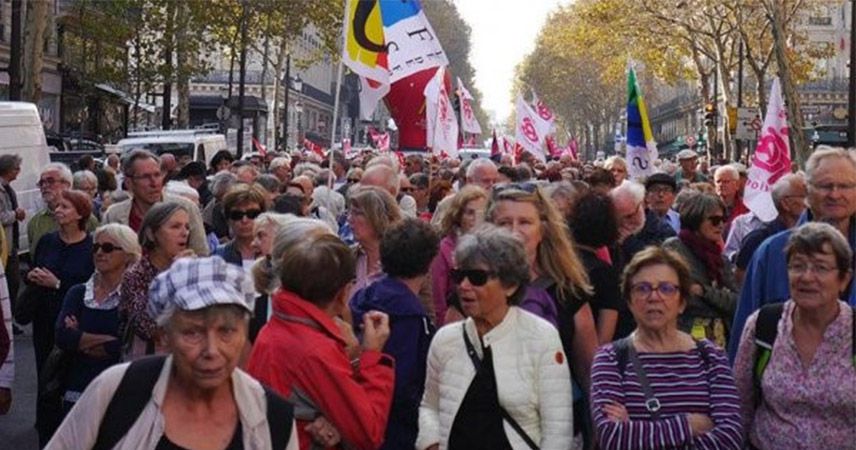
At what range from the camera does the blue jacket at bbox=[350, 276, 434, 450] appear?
606 cm

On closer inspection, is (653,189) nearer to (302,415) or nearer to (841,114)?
(302,415)

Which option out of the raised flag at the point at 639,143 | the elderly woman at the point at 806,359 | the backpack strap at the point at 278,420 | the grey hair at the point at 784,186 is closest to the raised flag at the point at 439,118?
the raised flag at the point at 639,143

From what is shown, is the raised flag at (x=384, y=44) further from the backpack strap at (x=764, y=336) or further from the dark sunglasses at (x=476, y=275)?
the backpack strap at (x=764, y=336)

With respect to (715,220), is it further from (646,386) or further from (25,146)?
(25,146)

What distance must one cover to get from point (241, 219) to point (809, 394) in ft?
13.4

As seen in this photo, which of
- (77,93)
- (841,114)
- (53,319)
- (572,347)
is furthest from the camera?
(841,114)

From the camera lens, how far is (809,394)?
5.26m

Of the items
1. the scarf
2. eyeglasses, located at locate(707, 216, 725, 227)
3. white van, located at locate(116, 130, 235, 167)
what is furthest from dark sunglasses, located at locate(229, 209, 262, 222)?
white van, located at locate(116, 130, 235, 167)

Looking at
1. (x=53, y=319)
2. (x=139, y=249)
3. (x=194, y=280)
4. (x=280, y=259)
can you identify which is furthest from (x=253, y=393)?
(x=53, y=319)

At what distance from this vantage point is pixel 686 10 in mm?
43906

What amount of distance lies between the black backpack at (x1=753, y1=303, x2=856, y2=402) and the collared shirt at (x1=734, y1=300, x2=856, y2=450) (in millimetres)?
33

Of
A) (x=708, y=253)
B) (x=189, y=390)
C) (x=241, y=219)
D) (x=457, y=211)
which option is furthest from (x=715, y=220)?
(x=189, y=390)

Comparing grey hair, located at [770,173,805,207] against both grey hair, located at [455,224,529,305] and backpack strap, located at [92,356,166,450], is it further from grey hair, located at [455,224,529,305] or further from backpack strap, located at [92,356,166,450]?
backpack strap, located at [92,356,166,450]

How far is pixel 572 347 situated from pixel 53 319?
3541 mm
